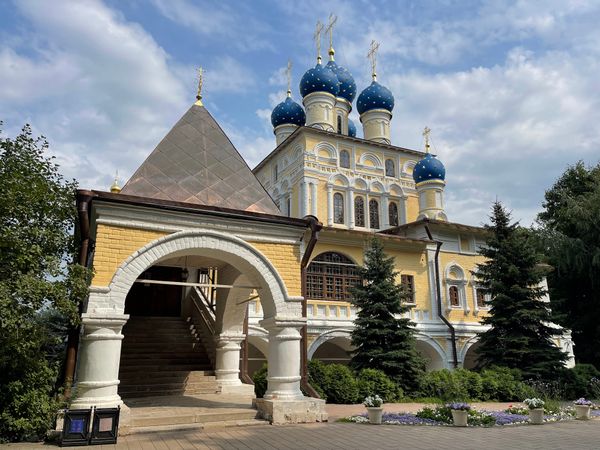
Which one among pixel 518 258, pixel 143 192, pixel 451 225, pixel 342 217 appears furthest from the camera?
pixel 342 217

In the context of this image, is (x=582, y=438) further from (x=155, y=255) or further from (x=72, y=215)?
(x=72, y=215)

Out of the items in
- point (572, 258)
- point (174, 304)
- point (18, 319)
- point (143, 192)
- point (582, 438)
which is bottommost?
point (582, 438)

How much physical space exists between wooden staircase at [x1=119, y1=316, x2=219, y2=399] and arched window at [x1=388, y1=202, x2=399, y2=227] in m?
17.0

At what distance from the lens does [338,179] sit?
26609 mm

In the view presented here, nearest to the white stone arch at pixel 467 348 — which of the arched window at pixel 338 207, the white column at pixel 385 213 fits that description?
the white column at pixel 385 213

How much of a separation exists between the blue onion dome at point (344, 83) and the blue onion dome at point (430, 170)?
8485 mm

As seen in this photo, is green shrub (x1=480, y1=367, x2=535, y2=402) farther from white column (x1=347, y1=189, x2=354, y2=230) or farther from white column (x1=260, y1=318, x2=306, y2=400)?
white column (x1=347, y1=189, x2=354, y2=230)

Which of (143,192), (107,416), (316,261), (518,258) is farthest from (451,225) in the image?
(107,416)

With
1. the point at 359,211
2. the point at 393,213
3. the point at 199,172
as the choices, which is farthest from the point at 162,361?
the point at 393,213

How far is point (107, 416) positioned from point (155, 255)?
2511 mm

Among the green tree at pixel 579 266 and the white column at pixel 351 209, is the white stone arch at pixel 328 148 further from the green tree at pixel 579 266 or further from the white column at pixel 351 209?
the green tree at pixel 579 266

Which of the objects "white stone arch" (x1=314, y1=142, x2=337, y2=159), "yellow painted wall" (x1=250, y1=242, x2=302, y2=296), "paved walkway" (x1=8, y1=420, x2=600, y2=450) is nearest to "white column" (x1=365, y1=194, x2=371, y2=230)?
"white stone arch" (x1=314, y1=142, x2=337, y2=159)

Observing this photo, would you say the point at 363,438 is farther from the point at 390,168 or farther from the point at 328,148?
the point at 390,168

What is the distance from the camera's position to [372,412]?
8.69 metres
